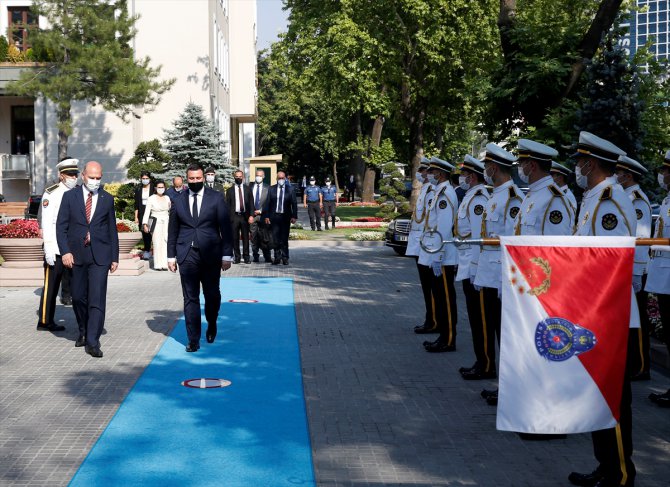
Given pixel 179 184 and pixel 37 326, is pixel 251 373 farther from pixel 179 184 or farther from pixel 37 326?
pixel 179 184

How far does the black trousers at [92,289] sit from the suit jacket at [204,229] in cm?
84

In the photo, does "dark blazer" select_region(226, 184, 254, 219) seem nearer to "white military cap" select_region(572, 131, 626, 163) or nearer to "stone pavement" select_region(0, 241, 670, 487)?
"stone pavement" select_region(0, 241, 670, 487)

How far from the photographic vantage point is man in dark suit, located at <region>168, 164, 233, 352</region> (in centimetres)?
1055

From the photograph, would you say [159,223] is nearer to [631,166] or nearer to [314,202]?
[631,166]

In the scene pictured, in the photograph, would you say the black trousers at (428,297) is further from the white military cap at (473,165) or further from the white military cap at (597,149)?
the white military cap at (597,149)

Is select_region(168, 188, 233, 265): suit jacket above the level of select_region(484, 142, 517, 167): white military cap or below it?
below

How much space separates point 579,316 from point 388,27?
118 feet

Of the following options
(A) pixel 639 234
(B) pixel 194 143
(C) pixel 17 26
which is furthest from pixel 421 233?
(C) pixel 17 26

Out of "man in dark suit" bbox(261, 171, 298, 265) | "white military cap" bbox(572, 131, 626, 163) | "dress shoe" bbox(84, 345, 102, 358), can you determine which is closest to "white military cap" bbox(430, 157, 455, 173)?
"white military cap" bbox(572, 131, 626, 163)

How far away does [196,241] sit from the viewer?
10547 millimetres

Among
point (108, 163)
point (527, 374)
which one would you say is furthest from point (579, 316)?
point (108, 163)

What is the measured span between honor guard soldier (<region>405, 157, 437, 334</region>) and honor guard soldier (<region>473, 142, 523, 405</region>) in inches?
81.8

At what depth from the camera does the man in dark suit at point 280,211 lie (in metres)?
20.7

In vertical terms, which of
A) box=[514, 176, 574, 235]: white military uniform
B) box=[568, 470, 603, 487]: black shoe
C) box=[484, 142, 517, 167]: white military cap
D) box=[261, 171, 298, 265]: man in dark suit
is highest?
box=[484, 142, 517, 167]: white military cap
